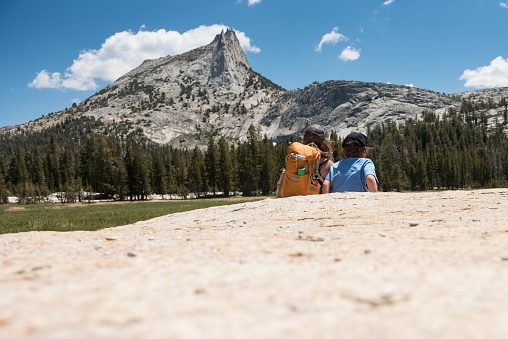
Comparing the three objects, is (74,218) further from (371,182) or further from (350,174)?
(371,182)

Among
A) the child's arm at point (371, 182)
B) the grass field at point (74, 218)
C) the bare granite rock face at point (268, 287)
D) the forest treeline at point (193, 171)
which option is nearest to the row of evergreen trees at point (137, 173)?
the forest treeline at point (193, 171)

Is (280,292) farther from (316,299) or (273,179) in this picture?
(273,179)

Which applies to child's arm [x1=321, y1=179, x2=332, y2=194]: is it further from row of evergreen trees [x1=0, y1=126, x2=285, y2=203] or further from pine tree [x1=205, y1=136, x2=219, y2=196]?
pine tree [x1=205, y1=136, x2=219, y2=196]

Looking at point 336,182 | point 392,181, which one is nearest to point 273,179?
point 392,181

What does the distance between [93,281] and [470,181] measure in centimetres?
11078

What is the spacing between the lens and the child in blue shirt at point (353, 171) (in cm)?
693

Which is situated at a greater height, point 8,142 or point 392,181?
point 8,142

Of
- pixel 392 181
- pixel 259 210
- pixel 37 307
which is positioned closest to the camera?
pixel 37 307

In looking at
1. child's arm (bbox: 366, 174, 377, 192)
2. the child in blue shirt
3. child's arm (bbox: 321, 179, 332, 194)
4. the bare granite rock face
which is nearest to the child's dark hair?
the child in blue shirt

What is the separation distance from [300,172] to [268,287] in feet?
18.5

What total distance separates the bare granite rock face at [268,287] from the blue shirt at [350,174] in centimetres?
344

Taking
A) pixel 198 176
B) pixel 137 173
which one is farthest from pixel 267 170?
pixel 137 173

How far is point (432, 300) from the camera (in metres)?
1.70

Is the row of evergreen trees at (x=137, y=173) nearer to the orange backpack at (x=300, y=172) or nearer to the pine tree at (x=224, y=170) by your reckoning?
the pine tree at (x=224, y=170)
